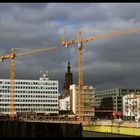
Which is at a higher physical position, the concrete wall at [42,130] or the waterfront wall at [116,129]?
the concrete wall at [42,130]

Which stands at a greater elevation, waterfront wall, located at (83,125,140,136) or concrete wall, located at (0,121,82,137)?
concrete wall, located at (0,121,82,137)

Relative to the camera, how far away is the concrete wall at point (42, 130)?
36.9 m

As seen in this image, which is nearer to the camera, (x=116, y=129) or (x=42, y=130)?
(x=42, y=130)

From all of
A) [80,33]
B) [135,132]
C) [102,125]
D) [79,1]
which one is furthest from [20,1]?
[80,33]

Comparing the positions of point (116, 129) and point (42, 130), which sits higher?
point (42, 130)

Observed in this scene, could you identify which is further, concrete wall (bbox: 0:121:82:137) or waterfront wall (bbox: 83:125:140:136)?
waterfront wall (bbox: 83:125:140:136)

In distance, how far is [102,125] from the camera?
104062 millimetres

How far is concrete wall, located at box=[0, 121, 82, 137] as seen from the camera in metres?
36.9

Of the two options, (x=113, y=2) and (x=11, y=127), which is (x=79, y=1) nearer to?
(x=113, y=2)

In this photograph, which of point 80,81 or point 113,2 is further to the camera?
point 80,81

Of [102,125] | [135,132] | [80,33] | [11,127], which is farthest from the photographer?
[80,33]

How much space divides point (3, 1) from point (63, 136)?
18675mm

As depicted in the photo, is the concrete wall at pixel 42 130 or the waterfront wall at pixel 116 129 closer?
the concrete wall at pixel 42 130

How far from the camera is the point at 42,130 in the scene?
38.3 meters
